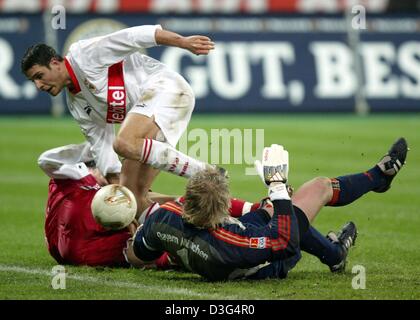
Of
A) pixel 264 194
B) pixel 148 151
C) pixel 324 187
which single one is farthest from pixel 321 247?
pixel 264 194

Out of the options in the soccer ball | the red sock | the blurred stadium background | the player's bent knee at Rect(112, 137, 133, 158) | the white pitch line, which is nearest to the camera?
the white pitch line

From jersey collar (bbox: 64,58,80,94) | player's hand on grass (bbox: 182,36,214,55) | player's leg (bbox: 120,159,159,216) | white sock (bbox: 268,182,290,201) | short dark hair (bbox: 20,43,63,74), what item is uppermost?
player's hand on grass (bbox: 182,36,214,55)

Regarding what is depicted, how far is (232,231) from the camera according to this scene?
6145 millimetres

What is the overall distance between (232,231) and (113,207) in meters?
1.00

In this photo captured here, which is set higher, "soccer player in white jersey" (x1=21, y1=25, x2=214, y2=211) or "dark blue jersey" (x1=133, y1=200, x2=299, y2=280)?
"soccer player in white jersey" (x1=21, y1=25, x2=214, y2=211)

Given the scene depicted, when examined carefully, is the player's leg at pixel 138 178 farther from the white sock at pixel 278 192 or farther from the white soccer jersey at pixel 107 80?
the white sock at pixel 278 192

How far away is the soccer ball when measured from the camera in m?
6.67

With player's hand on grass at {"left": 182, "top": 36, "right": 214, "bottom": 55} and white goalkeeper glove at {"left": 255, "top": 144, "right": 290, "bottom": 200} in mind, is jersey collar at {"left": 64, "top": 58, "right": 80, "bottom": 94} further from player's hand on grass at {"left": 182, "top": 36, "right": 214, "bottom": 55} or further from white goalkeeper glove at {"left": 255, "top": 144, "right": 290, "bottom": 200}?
white goalkeeper glove at {"left": 255, "top": 144, "right": 290, "bottom": 200}

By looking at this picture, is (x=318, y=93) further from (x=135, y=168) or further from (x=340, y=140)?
(x=135, y=168)

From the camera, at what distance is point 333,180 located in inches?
266

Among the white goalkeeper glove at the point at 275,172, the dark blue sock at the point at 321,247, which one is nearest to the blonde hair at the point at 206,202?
the white goalkeeper glove at the point at 275,172

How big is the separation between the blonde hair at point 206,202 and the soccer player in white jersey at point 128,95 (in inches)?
44.9

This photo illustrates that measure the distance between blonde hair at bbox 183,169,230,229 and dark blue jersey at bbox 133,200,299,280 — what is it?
8 centimetres

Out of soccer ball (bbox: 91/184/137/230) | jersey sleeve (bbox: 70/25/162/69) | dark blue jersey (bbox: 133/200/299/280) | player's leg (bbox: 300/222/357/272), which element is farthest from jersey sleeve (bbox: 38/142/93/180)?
player's leg (bbox: 300/222/357/272)
